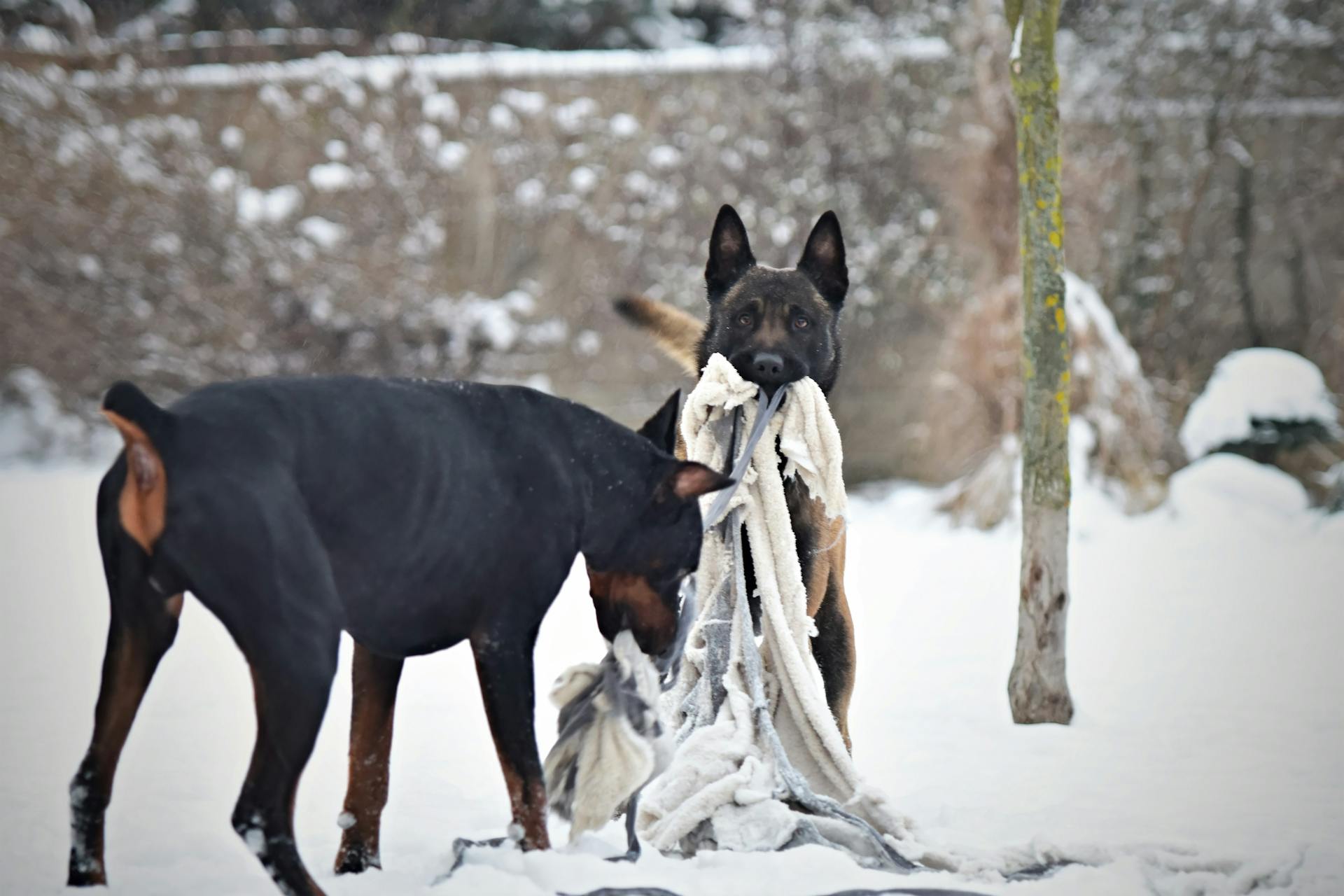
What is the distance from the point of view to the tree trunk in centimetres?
534

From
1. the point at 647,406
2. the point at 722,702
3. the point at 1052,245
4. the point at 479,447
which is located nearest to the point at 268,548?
the point at 479,447

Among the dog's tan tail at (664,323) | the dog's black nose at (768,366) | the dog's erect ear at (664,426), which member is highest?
the dog's tan tail at (664,323)

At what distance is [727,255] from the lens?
169 inches

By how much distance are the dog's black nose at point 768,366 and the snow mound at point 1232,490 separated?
721cm

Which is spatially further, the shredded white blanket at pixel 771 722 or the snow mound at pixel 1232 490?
the snow mound at pixel 1232 490

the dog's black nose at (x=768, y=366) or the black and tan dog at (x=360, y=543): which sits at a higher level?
the dog's black nose at (x=768, y=366)

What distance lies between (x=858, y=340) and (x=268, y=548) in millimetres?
10089

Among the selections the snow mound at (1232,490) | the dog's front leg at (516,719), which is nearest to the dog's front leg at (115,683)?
the dog's front leg at (516,719)

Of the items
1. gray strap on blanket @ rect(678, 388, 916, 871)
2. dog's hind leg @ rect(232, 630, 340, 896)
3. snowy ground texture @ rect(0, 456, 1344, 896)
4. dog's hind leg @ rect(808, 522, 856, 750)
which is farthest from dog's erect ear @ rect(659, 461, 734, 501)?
dog's hind leg @ rect(232, 630, 340, 896)

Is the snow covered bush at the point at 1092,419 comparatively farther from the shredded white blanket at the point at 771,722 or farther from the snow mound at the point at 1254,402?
the shredded white blanket at the point at 771,722

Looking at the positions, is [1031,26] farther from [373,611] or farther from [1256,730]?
[373,611]

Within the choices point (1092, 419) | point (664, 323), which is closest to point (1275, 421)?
point (1092, 419)

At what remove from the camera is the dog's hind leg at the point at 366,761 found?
334cm

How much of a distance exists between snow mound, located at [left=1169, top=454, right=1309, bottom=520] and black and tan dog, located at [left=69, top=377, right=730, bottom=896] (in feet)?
25.6
